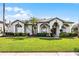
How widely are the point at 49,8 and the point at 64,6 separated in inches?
19.9

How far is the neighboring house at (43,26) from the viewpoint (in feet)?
25.7

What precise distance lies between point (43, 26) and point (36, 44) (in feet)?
2.08

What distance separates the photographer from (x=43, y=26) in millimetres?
7812

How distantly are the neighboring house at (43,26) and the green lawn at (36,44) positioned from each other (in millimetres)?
279

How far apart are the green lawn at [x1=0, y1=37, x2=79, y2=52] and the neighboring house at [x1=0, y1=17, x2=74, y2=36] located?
0.28 meters

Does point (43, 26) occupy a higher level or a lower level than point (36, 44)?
higher

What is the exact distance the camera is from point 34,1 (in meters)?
7.68

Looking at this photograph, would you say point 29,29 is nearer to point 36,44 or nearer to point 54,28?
point 36,44

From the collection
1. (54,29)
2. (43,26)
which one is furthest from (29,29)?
(54,29)

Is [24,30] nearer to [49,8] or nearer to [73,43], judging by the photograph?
[49,8]

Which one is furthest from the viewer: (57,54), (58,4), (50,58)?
(58,4)

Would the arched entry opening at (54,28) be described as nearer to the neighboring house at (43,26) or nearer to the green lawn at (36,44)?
the neighboring house at (43,26)

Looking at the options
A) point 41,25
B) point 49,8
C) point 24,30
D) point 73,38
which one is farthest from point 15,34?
point 73,38

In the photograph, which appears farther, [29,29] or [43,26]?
[29,29]
